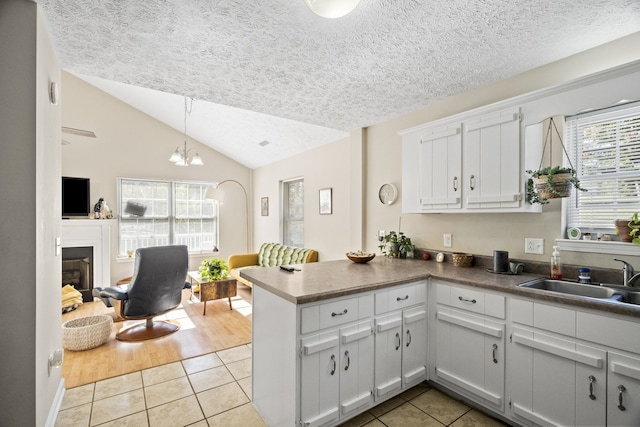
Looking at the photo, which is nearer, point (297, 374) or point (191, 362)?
point (297, 374)

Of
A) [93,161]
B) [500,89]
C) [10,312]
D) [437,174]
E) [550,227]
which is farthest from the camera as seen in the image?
[93,161]

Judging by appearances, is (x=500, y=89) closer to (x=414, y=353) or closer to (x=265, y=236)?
(x=414, y=353)

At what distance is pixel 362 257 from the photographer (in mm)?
2713

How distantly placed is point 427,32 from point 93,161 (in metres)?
5.77

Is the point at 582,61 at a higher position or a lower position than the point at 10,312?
higher

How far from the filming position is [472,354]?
6.66ft

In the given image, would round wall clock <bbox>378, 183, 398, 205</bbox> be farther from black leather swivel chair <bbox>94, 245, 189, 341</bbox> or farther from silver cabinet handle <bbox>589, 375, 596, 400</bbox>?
black leather swivel chair <bbox>94, 245, 189, 341</bbox>

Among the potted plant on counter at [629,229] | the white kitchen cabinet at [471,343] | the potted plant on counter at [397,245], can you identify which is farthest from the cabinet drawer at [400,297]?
the potted plant on counter at [629,229]

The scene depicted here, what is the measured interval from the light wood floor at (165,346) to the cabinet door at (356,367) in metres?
1.71

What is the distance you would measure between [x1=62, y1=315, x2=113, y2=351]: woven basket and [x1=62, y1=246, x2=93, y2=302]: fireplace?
2.12m

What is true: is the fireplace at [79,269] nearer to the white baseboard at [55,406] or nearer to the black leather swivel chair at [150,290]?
the black leather swivel chair at [150,290]

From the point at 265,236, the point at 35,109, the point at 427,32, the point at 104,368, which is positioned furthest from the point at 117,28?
the point at 265,236

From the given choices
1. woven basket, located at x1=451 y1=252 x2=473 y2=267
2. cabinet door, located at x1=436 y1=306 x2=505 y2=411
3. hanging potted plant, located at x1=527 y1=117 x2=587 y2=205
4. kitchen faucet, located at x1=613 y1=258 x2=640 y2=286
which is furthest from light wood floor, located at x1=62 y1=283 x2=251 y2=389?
kitchen faucet, located at x1=613 y1=258 x2=640 y2=286

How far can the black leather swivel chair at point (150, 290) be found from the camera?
3115mm
